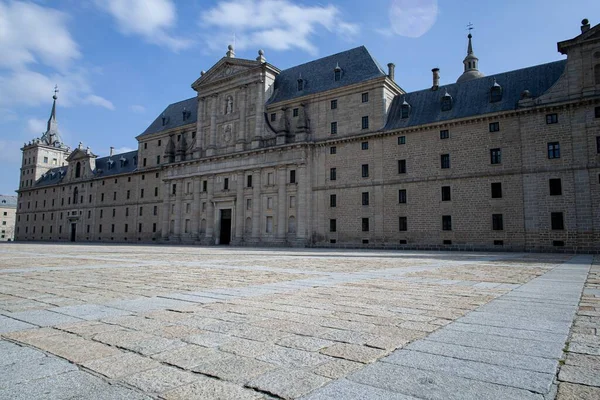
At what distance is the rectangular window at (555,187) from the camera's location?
101ft

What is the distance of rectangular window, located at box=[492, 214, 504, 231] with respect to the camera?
32784 millimetres

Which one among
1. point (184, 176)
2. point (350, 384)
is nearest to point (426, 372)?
point (350, 384)

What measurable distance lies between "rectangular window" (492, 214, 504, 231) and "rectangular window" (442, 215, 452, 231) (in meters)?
3.42

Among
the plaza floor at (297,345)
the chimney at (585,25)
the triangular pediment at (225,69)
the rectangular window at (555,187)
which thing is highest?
the triangular pediment at (225,69)

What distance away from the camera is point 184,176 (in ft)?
180

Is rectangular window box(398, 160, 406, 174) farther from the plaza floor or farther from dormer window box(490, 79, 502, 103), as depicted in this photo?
the plaza floor

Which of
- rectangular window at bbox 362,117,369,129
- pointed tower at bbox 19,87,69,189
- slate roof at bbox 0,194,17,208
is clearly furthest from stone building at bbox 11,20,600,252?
→ slate roof at bbox 0,194,17,208

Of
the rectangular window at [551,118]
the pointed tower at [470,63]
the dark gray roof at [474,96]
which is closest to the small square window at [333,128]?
the dark gray roof at [474,96]

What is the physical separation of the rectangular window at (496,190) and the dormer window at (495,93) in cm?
746

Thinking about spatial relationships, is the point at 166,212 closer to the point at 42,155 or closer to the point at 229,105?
the point at 229,105

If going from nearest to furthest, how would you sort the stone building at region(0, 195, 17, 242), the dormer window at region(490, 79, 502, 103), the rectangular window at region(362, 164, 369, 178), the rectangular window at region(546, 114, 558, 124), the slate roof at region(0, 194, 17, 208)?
the rectangular window at region(546, 114, 558, 124)
the dormer window at region(490, 79, 502, 103)
the rectangular window at region(362, 164, 369, 178)
the stone building at region(0, 195, 17, 242)
the slate roof at region(0, 194, 17, 208)

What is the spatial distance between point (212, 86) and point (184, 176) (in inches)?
493

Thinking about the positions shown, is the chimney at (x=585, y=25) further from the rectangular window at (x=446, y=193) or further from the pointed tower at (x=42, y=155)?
the pointed tower at (x=42, y=155)

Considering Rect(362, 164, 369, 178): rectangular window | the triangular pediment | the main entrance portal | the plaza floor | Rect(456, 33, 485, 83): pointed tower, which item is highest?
Rect(456, 33, 485, 83): pointed tower
